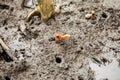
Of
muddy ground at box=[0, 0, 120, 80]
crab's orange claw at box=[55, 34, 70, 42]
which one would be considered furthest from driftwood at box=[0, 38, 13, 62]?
crab's orange claw at box=[55, 34, 70, 42]

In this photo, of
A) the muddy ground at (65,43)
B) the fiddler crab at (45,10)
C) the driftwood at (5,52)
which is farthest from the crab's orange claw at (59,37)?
the driftwood at (5,52)

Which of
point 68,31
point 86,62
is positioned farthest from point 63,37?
point 86,62

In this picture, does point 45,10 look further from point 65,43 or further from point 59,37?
point 65,43

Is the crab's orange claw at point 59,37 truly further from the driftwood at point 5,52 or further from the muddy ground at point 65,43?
the driftwood at point 5,52

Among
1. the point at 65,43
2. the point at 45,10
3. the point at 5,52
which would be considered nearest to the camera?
the point at 5,52

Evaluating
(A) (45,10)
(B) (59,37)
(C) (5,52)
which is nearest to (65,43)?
(B) (59,37)

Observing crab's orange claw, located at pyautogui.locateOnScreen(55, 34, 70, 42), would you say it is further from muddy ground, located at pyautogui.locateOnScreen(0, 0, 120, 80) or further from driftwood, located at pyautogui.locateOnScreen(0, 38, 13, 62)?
driftwood, located at pyautogui.locateOnScreen(0, 38, 13, 62)

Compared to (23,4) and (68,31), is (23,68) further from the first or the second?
(23,4)
